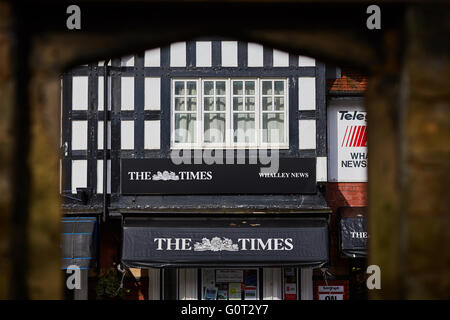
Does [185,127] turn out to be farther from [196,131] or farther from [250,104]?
[250,104]

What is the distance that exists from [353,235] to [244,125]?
260cm

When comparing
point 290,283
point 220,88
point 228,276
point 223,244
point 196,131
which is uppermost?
point 220,88

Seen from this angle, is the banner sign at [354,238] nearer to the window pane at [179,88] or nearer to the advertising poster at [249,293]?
the advertising poster at [249,293]

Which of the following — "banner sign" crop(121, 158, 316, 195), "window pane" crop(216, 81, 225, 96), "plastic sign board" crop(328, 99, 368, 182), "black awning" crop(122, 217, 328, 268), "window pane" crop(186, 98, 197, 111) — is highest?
"window pane" crop(216, 81, 225, 96)

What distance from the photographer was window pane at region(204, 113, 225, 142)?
9641 millimetres

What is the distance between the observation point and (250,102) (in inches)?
380

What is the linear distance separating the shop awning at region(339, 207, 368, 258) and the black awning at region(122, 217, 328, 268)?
1.61 ft

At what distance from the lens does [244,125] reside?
9.65 metres

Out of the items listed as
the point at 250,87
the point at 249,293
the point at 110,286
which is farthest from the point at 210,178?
the point at 110,286

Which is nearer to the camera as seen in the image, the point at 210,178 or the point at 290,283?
the point at 210,178

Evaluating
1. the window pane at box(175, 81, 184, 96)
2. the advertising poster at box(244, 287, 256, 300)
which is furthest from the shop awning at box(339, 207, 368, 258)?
the window pane at box(175, 81, 184, 96)

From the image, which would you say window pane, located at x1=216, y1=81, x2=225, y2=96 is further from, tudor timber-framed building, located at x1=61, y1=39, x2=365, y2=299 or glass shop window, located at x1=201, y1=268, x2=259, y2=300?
glass shop window, located at x1=201, y1=268, x2=259, y2=300

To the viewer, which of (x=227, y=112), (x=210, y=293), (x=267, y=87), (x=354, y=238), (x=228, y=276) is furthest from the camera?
(x=228, y=276)
